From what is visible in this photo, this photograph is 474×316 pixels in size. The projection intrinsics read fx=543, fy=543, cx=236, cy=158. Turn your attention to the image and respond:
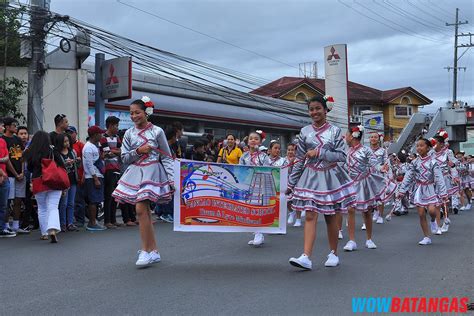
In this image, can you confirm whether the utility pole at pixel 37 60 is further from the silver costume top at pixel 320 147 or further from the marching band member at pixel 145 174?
the silver costume top at pixel 320 147

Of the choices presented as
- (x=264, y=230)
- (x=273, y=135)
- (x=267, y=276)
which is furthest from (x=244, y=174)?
(x=273, y=135)

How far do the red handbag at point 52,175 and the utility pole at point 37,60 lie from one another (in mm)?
6551

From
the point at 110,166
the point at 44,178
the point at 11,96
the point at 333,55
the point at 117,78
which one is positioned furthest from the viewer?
the point at 333,55

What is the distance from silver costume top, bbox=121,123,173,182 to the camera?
21.5ft

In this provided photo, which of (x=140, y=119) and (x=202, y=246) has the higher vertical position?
(x=140, y=119)

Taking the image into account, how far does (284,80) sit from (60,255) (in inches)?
1442

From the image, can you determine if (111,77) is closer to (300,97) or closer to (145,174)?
(145,174)

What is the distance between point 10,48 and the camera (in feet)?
67.2

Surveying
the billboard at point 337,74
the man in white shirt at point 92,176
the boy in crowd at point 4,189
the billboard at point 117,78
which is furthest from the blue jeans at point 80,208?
the billboard at point 337,74

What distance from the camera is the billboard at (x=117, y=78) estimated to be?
1831 centimetres

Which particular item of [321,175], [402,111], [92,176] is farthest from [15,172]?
[402,111]

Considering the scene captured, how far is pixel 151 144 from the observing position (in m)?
6.56

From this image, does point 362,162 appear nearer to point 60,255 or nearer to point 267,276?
point 267,276

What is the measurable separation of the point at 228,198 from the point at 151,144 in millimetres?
1157
